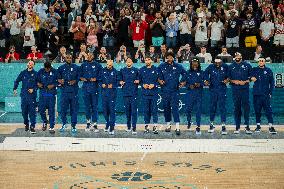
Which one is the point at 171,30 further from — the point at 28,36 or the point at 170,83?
the point at 170,83

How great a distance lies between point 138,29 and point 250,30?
4390 mm

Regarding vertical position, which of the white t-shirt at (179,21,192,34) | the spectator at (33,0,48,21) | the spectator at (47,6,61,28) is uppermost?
the spectator at (33,0,48,21)

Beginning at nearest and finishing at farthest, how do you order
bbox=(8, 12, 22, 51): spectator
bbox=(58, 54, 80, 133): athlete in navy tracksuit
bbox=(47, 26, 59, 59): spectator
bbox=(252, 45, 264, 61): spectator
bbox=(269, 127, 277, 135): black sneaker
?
bbox=(58, 54, 80, 133): athlete in navy tracksuit → bbox=(269, 127, 277, 135): black sneaker → bbox=(252, 45, 264, 61): spectator → bbox=(8, 12, 22, 51): spectator → bbox=(47, 26, 59, 59): spectator

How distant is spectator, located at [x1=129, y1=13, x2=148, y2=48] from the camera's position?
2552 centimetres

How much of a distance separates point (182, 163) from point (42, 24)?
39.6 ft

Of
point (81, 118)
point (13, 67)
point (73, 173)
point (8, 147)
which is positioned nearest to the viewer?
point (73, 173)

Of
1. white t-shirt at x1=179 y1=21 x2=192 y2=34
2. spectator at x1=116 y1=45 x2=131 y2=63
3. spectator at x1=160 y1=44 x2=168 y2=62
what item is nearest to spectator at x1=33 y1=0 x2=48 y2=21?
spectator at x1=116 y1=45 x2=131 y2=63

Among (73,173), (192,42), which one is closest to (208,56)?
(192,42)

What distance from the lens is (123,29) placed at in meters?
26.0

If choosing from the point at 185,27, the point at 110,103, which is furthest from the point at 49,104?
the point at 185,27

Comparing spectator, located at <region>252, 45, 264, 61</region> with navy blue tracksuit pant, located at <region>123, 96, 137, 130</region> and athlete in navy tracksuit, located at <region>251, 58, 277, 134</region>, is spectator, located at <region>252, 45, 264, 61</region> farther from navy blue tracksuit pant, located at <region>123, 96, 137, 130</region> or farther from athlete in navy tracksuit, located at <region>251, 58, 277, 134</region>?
navy blue tracksuit pant, located at <region>123, 96, 137, 130</region>

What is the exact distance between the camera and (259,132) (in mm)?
19812

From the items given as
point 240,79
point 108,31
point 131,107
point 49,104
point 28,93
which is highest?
point 108,31

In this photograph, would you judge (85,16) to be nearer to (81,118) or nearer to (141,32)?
(141,32)
